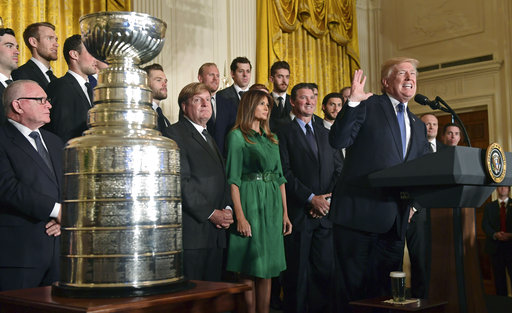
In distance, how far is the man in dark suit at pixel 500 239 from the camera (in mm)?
6648

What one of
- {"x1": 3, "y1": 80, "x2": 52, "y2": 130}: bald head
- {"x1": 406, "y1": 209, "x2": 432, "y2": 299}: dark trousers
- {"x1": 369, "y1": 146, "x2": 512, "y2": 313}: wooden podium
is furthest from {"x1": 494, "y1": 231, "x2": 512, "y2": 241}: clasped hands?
{"x1": 3, "y1": 80, "x2": 52, "y2": 130}: bald head

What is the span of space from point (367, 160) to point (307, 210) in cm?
142

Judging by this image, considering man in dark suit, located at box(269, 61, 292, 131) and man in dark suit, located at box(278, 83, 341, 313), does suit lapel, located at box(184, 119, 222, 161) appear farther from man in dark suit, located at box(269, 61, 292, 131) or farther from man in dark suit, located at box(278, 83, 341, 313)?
man in dark suit, located at box(269, 61, 292, 131)

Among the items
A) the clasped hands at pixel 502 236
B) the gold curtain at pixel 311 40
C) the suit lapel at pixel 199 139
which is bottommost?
the clasped hands at pixel 502 236

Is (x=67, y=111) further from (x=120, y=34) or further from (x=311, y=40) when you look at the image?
(x=311, y=40)

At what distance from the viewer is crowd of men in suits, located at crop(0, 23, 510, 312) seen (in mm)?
2785

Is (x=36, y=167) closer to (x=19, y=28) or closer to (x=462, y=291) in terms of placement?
(x=462, y=291)

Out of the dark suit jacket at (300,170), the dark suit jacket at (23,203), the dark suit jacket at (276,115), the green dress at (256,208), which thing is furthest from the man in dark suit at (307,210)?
the dark suit jacket at (23,203)

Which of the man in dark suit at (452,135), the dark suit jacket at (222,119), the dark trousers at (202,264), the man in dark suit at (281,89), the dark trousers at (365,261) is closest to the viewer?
the dark trousers at (365,261)

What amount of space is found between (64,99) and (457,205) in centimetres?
210

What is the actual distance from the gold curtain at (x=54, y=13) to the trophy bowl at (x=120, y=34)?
13.1 ft

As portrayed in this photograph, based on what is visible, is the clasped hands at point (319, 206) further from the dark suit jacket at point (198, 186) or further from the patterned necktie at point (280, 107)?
the patterned necktie at point (280, 107)

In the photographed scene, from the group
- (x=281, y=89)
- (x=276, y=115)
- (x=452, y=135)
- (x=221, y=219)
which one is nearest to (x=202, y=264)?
(x=221, y=219)

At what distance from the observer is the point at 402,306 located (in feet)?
8.57
